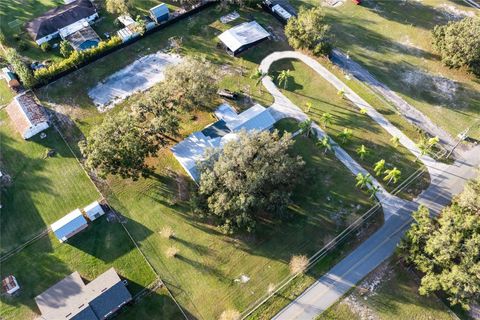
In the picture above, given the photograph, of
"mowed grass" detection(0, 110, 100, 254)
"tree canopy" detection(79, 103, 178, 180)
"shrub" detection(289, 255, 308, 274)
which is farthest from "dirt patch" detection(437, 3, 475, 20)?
"mowed grass" detection(0, 110, 100, 254)

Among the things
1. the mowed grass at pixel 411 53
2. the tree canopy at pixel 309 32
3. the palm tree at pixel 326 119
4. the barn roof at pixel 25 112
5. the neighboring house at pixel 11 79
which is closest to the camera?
the barn roof at pixel 25 112

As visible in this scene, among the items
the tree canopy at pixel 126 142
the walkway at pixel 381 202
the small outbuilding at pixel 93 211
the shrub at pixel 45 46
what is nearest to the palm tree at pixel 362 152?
the walkway at pixel 381 202

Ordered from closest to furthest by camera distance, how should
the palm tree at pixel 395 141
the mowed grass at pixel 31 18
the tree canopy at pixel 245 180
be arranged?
1. the tree canopy at pixel 245 180
2. the palm tree at pixel 395 141
3. the mowed grass at pixel 31 18

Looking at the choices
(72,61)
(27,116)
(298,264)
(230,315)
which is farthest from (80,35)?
(298,264)

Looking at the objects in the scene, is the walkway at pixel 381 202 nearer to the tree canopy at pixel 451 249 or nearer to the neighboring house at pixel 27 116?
the tree canopy at pixel 451 249

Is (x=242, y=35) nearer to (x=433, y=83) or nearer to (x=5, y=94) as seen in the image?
(x=433, y=83)
